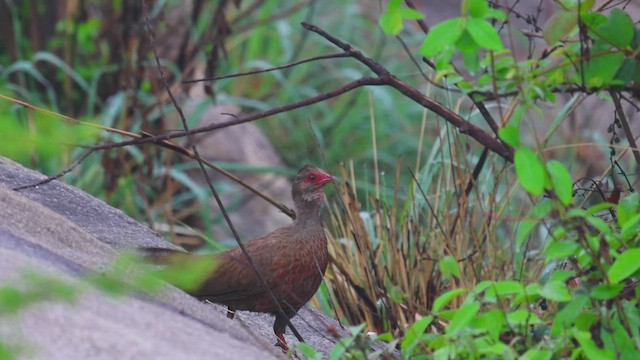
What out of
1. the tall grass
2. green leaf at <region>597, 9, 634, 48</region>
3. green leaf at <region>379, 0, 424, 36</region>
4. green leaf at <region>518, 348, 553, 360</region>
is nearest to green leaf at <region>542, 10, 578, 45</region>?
green leaf at <region>597, 9, 634, 48</region>

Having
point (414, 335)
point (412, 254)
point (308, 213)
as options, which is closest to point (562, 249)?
point (414, 335)

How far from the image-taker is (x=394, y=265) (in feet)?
12.2

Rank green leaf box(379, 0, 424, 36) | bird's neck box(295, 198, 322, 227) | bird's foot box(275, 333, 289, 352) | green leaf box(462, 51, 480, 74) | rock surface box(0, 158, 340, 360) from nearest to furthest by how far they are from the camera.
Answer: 1. rock surface box(0, 158, 340, 360)
2. green leaf box(379, 0, 424, 36)
3. green leaf box(462, 51, 480, 74)
4. bird's foot box(275, 333, 289, 352)
5. bird's neck box(295, 198, 322, 227)

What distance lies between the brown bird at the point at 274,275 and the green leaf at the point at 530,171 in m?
1.07

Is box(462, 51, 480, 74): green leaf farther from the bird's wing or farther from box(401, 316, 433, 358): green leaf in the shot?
the bird's wing

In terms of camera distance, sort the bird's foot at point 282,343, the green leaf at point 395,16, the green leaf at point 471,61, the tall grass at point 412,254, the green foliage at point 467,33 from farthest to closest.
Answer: the tall grass at point 412,254 < the bird's foot at point 282,343 < the green leaf at point 471,61 < the green leaf at point 395,16 < the green foliage at point 467,33

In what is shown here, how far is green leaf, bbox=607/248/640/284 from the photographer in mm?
2092

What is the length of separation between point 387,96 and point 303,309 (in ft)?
12.4

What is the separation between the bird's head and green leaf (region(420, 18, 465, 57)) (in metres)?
1.22

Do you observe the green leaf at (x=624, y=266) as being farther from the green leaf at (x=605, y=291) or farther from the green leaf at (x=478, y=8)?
the green leaf at (x=478, y=8)

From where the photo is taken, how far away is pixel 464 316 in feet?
7.00

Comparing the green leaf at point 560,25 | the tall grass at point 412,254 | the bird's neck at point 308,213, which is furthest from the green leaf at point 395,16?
the tall grass at point 412,254

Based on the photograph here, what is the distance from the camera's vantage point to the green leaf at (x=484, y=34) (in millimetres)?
2174

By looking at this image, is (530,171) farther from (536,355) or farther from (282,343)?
(282,343)
